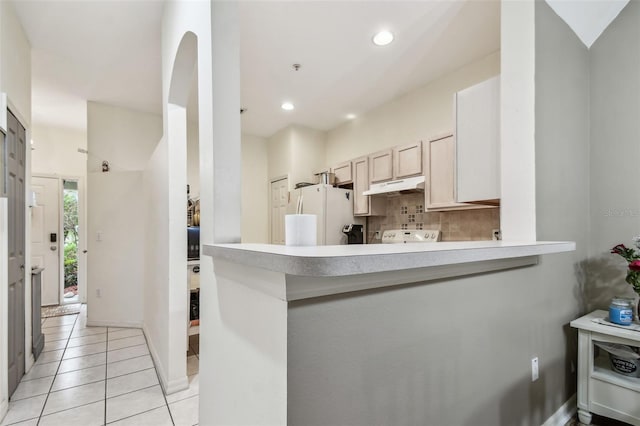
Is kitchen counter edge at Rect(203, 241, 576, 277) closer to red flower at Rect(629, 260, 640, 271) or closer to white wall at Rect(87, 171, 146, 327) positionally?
red flower at Rect(629, 260, 640, 271)

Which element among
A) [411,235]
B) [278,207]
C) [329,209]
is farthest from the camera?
[278,207]

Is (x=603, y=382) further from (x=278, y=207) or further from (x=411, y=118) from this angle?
(x=278, y=207)

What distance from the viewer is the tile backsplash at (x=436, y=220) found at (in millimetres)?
2859

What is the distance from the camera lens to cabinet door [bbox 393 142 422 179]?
326 cm

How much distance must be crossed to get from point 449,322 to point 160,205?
7.79 feet

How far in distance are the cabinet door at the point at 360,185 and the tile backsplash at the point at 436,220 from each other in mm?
295

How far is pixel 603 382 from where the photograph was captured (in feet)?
5.74

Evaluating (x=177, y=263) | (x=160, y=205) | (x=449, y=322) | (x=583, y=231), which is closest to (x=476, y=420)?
(x=449, y=322)

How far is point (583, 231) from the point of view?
210 cm

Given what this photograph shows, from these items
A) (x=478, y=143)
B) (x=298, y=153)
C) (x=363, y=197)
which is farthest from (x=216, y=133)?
(x=298, y=153)

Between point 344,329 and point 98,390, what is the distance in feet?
7.93

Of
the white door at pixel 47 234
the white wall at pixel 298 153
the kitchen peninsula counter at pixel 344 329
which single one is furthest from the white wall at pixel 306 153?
the white door at pixel 47 234

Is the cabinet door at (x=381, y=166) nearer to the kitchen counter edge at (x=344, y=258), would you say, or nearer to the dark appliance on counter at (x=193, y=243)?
the dark appliance on counter at (x=193, y=243)

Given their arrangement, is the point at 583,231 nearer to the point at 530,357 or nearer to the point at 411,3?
the point at 530,357
